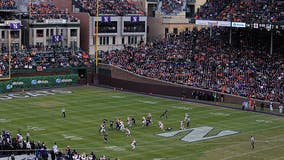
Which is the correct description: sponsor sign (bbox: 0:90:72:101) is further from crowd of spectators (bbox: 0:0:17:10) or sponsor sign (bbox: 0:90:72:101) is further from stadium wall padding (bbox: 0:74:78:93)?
crowd of spectators (bbox: 0:0:17:10)

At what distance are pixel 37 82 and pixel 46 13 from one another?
647 inches

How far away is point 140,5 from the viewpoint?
333 ft

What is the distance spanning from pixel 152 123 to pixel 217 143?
8691 millimetres

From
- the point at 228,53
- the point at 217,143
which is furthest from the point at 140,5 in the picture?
the point at 217,143

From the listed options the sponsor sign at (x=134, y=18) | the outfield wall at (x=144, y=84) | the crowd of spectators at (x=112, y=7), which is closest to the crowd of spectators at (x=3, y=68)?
the outfield wall at (x=144, y=84)

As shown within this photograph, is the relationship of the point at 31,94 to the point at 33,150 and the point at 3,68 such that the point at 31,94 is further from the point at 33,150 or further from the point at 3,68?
the point at 33,150

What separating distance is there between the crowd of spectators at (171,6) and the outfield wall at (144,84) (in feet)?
76.0

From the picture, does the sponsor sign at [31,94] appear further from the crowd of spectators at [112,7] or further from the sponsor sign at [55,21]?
the crowd of spectators at [112,7]

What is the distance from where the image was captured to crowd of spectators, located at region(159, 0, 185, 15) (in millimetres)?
100875

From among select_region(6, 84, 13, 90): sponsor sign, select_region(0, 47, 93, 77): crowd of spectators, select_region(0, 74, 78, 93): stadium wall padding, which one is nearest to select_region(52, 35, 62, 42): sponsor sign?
select_region(0, 47, 93, 77): crowd of spectators

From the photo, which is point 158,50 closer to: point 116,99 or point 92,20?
point 92,20

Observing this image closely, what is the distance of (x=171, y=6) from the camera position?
10269cm

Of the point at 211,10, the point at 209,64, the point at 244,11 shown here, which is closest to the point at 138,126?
the point at 209,64

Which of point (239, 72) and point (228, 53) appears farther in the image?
point (228, 53)
